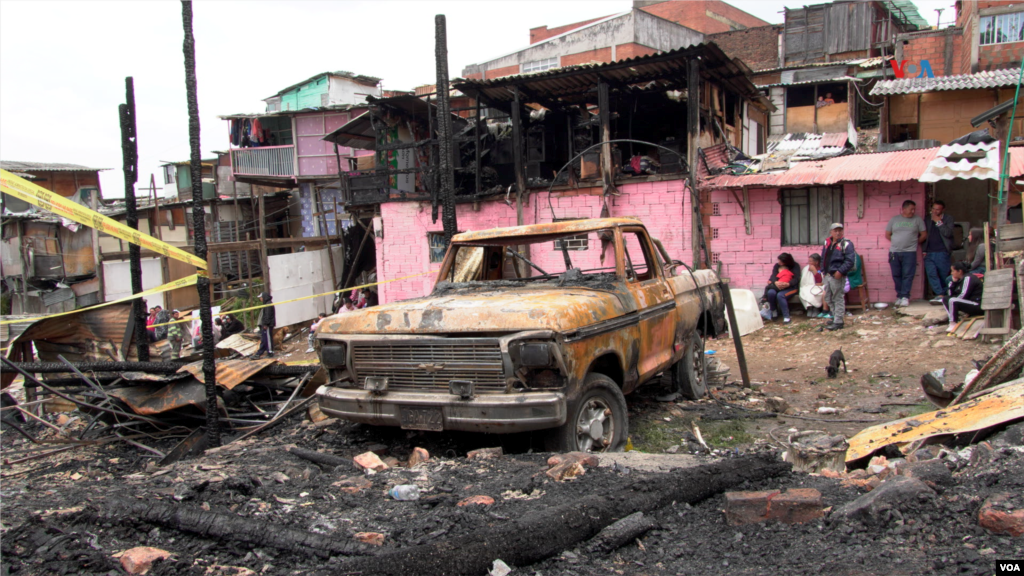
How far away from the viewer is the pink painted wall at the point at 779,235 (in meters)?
11.6

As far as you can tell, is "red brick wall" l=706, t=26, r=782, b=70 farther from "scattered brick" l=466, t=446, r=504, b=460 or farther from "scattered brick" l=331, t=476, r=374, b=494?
"scattered brick" l=331, t=476, r=374, b=494

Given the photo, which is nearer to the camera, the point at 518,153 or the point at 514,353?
the point at 514,353

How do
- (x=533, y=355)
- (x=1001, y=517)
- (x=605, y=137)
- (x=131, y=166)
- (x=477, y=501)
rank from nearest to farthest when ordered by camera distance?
1. (x=1001, y=517)
2. (x=477, y=501)
3. (x=533, y=355)
4. (x=131, y=166)
5. (x=605, y=137)

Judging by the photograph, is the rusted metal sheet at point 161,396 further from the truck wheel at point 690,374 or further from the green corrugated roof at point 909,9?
the green corrugated roof at point 909,9

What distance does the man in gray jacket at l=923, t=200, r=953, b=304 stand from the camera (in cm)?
1077

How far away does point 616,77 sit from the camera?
14.1 m

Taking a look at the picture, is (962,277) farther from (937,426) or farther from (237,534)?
(237,534)

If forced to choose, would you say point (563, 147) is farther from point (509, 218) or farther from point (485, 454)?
point (485, 454)

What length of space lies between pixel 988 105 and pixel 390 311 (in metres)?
17.3

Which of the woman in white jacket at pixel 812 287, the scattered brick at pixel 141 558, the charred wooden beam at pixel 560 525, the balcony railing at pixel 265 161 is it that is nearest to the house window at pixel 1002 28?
the woman in white jacket at pixel 812 287

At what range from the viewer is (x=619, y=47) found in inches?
1017

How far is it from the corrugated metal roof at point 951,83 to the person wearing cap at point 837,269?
669 centimetres

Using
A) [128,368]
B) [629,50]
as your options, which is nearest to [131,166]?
[128,368]

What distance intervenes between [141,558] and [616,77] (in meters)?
13.2
